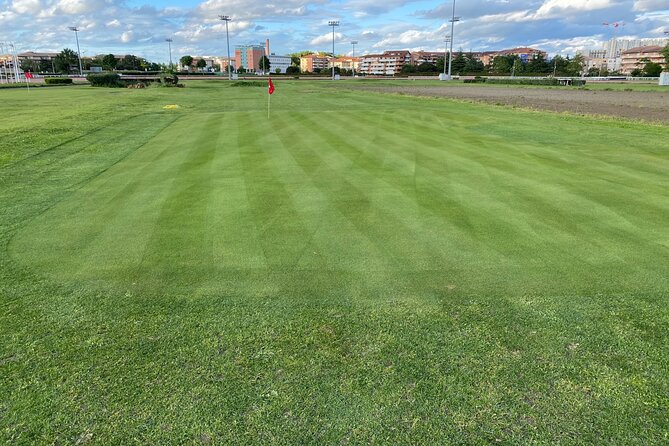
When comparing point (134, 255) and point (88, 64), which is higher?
point (88, 64)

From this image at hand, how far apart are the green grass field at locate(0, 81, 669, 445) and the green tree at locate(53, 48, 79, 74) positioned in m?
168

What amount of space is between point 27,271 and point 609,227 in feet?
27.5

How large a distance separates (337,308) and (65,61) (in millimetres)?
179149

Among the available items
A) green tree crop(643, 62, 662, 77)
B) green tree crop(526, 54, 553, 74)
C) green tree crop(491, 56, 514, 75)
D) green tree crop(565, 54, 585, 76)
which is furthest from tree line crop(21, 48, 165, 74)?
green tree crop(643, 62, 662, 77)

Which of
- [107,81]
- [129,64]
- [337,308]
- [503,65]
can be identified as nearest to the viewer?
[337,308]

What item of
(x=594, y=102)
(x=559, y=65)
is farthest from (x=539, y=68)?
(x=594, y=102)

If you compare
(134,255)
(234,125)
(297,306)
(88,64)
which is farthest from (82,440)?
(88,64)

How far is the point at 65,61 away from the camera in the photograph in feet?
489

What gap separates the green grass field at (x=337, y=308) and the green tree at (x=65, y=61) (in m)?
168

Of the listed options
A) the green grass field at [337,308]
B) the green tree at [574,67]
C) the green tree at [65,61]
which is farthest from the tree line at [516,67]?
the green grass field at [337,308]

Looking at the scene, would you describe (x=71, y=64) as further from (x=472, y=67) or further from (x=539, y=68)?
(x=539, y=68)

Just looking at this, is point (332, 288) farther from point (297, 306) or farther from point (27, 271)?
point (27, 271)

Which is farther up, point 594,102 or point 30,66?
point 30,66

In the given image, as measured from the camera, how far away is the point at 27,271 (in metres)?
5.68
